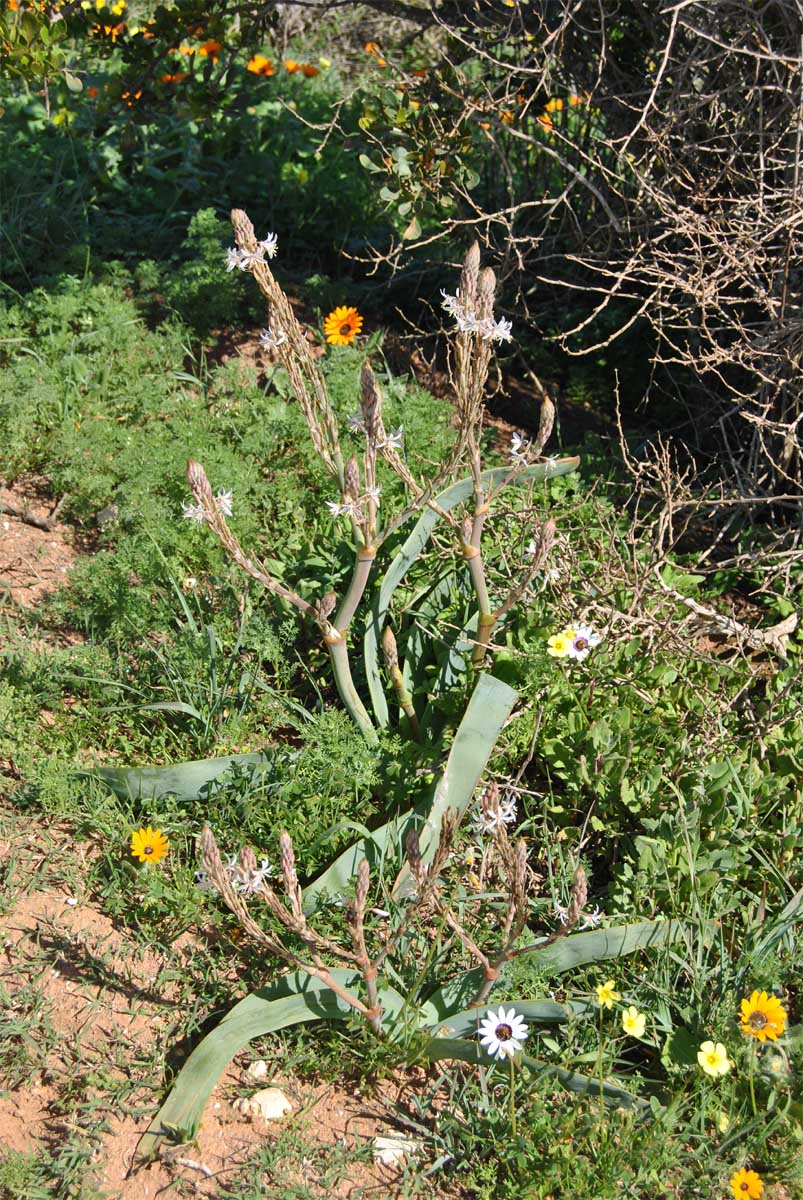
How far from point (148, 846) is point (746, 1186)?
146 centimetres

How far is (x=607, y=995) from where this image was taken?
2.45 metres

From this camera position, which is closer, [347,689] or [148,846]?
[148,846]

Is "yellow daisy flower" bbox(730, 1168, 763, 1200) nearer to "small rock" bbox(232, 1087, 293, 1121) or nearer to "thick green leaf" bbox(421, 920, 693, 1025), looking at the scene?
"thick green leaf" bbox(421, 920, 693, 1025)

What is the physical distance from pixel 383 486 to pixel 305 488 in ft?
1.01

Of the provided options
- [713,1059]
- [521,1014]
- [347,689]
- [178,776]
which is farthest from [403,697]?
[713,1059]

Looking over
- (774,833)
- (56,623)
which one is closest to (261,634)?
(56,623)

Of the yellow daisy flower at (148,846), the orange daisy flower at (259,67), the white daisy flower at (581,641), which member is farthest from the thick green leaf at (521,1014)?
the orange daisy flower at (259,67)

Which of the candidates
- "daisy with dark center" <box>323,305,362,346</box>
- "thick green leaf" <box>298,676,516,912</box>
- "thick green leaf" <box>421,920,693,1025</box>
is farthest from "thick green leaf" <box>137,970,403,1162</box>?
"daisy with dark center" <box>323,305,362,346</box>

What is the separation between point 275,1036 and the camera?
8.27 ft

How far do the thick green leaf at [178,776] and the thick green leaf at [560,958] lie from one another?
0.71 m

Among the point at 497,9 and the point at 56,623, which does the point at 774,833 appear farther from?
the point at 497,9

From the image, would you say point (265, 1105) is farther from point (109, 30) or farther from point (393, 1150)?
point (109, 30)

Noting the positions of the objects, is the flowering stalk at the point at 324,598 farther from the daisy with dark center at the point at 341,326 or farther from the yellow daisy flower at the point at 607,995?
the daisy with dark center at the point at 341,326

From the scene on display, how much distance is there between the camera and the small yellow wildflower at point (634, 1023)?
239cm
